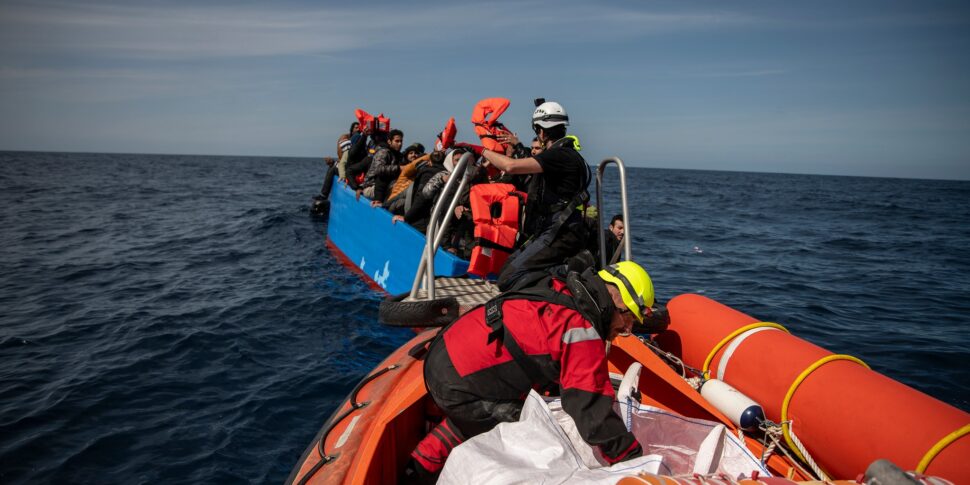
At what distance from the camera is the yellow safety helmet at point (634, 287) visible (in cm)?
243

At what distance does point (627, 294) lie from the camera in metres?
2.43

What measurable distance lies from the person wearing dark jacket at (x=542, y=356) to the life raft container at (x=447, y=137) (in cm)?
532

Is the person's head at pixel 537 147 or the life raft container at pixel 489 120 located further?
the life raft container at pixel 489 120

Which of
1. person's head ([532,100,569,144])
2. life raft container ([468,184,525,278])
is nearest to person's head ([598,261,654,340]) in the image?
person's head ([532,100,569,144])

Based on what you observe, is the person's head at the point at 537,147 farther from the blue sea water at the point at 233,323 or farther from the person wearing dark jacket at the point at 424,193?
the blue sea water at the point at 233,323

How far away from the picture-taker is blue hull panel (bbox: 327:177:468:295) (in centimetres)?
691

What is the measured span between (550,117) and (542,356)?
2.33 metres

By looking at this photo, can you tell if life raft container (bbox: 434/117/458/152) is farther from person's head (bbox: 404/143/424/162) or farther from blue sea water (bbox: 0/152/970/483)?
blue sea water (bbox: 0/152/970/483)

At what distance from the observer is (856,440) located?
2.57 meters

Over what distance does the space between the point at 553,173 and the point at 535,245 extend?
0.63m

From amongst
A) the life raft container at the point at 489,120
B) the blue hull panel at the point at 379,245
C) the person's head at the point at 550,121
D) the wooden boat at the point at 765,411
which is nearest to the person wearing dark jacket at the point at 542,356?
the wooden boat at the point at 765,411

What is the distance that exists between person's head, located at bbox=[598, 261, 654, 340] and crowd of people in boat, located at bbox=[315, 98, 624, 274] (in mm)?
1578

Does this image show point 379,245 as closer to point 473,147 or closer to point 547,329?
point 473,147

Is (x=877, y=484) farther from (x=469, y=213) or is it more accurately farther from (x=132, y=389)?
(x=132, y=389)
